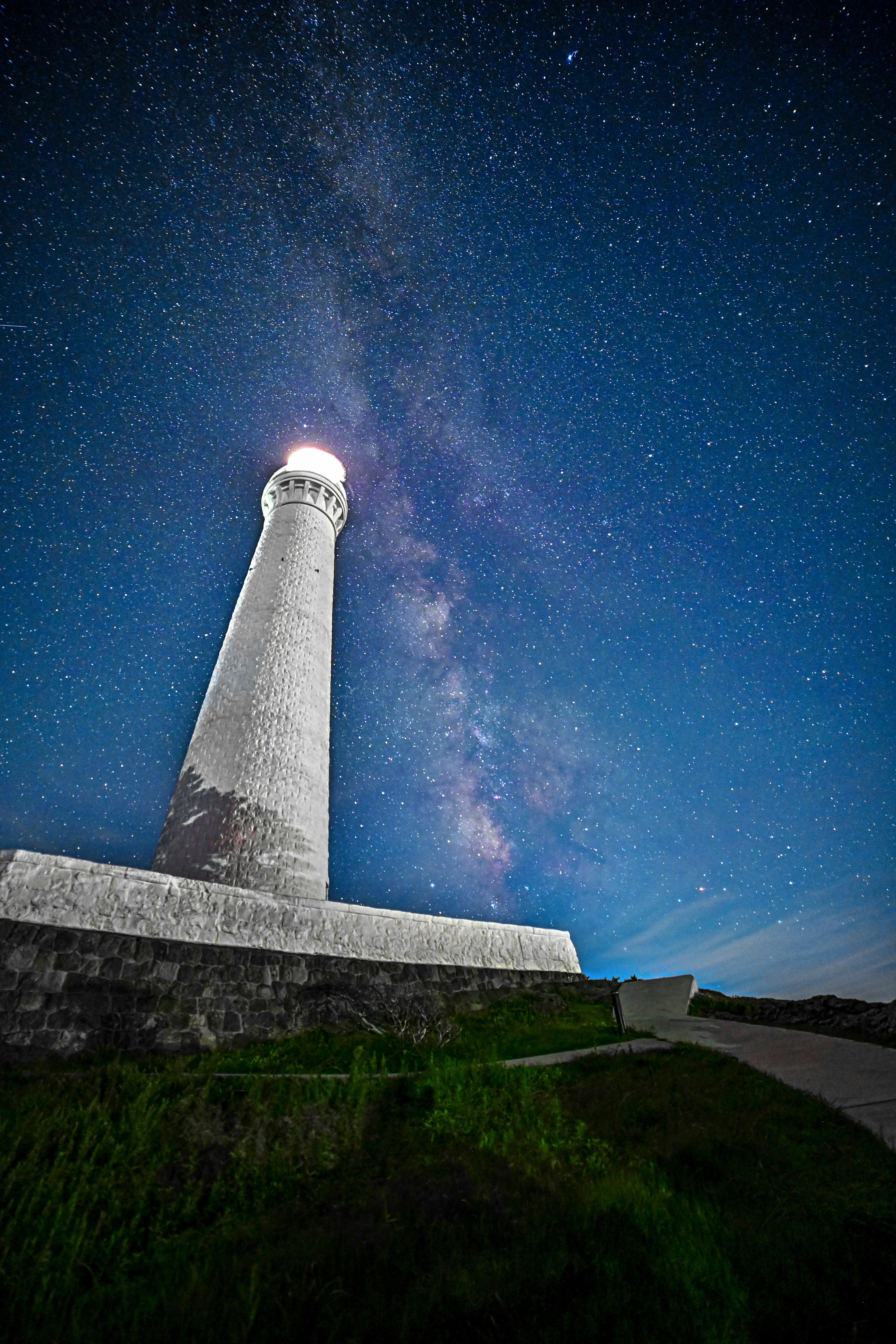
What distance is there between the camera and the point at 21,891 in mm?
8906

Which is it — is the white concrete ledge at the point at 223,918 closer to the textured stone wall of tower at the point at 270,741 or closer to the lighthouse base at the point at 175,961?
the lighthouse base at the point at 175,961

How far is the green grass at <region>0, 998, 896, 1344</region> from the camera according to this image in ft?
9.79

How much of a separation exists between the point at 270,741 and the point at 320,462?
11756 millimetres

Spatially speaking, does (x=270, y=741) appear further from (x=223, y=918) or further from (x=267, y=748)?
(x=223, y=918)

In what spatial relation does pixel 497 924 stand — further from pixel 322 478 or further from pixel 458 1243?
pixel 322 478

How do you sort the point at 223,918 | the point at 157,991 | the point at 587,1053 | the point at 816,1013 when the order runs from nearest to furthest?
the point at 587,1053 < the point at 157,991 < the point at 223,918 < the point at 816,1013

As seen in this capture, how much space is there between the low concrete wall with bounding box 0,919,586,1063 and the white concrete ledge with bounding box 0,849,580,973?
0.56 ft

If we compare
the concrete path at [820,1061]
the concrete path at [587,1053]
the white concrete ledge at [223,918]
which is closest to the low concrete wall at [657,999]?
the concrete path at [820,1061]

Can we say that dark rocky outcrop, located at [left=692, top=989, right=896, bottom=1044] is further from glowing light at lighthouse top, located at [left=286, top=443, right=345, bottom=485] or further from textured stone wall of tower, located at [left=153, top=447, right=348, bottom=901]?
glowing light at lighthouse top, located at [left=286, top=443, right=345, bottom=485]

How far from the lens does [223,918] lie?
11.0 m

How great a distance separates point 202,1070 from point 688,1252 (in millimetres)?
6424

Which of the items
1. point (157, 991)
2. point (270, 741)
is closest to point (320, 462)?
point (270, 741)

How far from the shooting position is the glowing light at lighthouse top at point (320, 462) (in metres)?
21.1

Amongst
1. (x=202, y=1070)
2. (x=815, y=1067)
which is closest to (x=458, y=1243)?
(x=202, y=1070)
